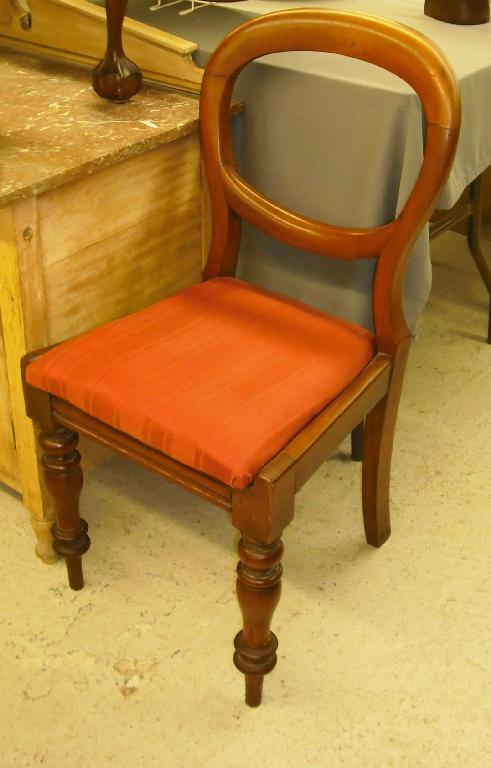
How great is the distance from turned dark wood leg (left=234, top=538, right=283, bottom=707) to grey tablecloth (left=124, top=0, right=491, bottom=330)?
0.56 metres

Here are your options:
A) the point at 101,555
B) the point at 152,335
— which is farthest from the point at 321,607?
the point at 152,335

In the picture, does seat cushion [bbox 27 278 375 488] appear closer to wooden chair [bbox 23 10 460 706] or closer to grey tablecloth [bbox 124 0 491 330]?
wooden chair [bbox 23 10 460 706]

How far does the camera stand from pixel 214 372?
52.6 inches

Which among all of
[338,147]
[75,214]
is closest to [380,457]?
[338,147]

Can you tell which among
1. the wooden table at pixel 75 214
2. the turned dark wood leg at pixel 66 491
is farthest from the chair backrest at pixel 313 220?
the turned dark wood leg at pixel 66 491

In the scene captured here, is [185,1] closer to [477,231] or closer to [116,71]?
[116,71]

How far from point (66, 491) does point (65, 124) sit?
0.62 meters

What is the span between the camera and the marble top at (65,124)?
1355 millimetres

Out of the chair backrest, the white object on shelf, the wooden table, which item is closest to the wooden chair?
the chair backrest

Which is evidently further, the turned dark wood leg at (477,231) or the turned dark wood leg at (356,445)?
the turned dark wood leg at (477,231)

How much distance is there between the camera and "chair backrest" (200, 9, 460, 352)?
127cm

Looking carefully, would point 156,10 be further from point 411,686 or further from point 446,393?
point 411,686

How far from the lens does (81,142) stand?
4.77 feet

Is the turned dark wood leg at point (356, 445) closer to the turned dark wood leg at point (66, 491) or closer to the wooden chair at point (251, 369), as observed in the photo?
Answer: the wooden chair at point (251, 369)
